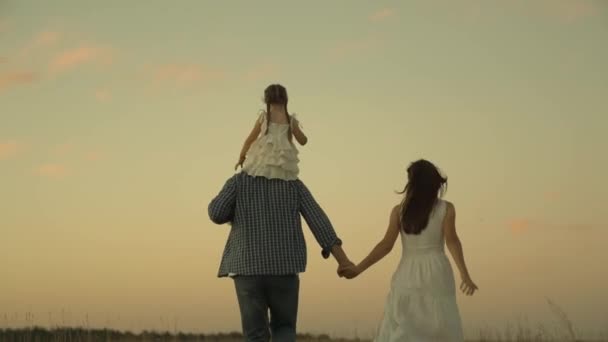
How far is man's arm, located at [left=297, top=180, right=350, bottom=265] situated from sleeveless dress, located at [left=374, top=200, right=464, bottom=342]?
736mm

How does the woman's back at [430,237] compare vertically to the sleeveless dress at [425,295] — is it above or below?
above

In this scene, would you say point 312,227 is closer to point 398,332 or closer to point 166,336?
point 398,332

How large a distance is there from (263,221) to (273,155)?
631mm

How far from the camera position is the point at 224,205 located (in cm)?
847

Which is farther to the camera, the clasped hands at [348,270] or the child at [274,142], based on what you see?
the clasped hands at [348,270]

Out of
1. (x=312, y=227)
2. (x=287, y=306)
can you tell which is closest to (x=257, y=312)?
(x=287, y=306)

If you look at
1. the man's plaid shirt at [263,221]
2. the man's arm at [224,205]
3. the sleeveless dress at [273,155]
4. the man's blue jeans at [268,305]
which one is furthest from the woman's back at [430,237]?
the man's arm at [224,205]

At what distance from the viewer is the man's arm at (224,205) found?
8.48 meters

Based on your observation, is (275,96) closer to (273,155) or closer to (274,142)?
(274,142)

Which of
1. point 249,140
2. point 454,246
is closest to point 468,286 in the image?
point 454,246

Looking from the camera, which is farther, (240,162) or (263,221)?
(240,162)

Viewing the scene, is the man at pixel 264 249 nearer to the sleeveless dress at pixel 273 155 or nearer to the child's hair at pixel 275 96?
the sleeveless dress at pixel 273 155

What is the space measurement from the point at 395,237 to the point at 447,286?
659 millimetres

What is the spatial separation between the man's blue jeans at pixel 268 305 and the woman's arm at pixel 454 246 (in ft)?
4.77
